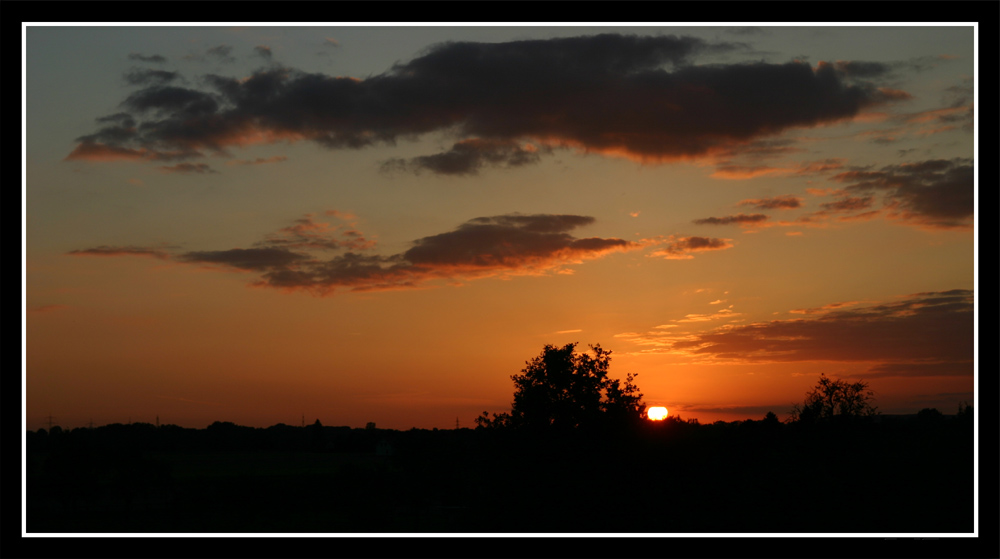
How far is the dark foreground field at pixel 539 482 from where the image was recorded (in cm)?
1514

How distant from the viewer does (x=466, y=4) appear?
15.0 ft

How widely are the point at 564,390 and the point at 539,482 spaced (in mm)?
14783

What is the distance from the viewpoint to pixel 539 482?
2144 centimetres

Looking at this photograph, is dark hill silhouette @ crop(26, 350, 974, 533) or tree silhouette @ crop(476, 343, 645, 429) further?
tree silhouette @ crop(476, 343, 645, 429)

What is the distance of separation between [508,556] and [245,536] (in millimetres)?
1629

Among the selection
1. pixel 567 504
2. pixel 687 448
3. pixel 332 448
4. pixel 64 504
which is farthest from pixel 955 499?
pixel 332 448

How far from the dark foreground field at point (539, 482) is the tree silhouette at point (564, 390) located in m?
2.68

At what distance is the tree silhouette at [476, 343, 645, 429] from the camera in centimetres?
3497

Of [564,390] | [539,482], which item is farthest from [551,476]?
[564,390]

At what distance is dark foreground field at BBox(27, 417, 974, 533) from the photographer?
15141 millimetres

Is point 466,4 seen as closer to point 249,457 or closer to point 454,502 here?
point 454,502

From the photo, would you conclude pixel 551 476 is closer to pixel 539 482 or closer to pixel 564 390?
pixel 539 482

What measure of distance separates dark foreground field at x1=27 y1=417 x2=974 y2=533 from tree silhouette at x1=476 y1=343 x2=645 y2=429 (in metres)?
2.68
